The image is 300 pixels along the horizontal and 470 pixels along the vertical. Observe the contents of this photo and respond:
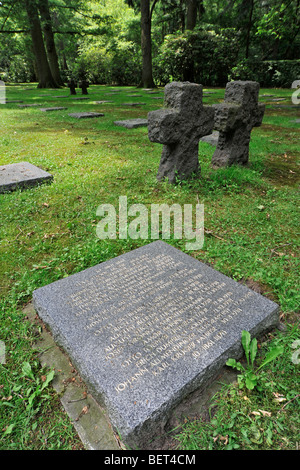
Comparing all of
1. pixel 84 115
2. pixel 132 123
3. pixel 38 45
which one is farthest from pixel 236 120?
pixel 38 45

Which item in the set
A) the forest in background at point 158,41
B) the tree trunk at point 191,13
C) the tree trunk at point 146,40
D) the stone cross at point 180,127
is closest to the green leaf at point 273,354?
the stone cross at point 180,127

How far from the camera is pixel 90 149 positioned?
19.7 ft

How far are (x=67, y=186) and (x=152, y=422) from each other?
11.8 feet

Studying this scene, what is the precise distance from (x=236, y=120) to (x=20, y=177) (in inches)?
134

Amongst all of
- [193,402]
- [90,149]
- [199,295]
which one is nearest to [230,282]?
[199,295]

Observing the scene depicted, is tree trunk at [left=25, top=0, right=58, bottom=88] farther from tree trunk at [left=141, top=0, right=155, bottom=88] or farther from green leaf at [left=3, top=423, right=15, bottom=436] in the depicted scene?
green leaf at [left=3, top=423, right=15, bottom=436]

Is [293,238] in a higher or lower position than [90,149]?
lower

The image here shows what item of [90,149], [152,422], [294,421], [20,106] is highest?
[20,106]

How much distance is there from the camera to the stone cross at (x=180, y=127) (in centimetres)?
Answer: 379

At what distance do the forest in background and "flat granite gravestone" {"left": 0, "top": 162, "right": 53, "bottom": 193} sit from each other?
1074 centimetres

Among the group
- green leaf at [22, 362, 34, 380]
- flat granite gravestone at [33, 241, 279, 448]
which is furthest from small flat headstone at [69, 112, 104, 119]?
green leaf at [22, 362, 34, 380]

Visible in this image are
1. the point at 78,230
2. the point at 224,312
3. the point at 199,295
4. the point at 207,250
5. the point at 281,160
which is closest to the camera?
the point at 224,312

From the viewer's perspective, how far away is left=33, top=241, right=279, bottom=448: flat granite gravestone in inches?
57.8

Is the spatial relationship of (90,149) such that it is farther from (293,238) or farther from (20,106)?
(20,106)
